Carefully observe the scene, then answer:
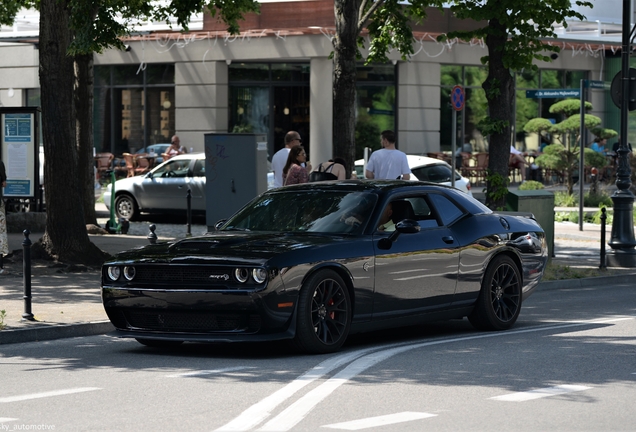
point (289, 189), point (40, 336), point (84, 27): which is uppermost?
point (84, 27)

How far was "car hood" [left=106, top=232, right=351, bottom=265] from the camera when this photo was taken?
9.55 m

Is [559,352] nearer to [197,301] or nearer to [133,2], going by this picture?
[197,301]

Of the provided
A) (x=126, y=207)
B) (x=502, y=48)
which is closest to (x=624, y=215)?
(x=502, y=48)

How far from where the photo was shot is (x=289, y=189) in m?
11.4


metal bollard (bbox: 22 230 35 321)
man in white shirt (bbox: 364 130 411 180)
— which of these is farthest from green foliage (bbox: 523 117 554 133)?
metal bollard (bbox: 22 230 35 321)

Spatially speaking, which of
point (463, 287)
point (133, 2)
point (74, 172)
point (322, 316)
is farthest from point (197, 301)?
point (133, 2)

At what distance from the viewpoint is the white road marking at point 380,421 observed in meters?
6.99

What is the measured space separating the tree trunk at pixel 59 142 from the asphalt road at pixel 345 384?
18.7 ft

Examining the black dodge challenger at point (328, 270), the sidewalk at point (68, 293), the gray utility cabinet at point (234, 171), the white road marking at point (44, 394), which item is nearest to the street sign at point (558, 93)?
the sidewalk at point (68, 293)

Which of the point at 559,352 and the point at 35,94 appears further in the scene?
the point at 35,94

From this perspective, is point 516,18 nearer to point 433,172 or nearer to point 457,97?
point 457,97

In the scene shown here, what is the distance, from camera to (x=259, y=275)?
9.42 meters

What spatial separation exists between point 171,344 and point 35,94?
31.6m

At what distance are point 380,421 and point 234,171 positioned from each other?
11948 mm
